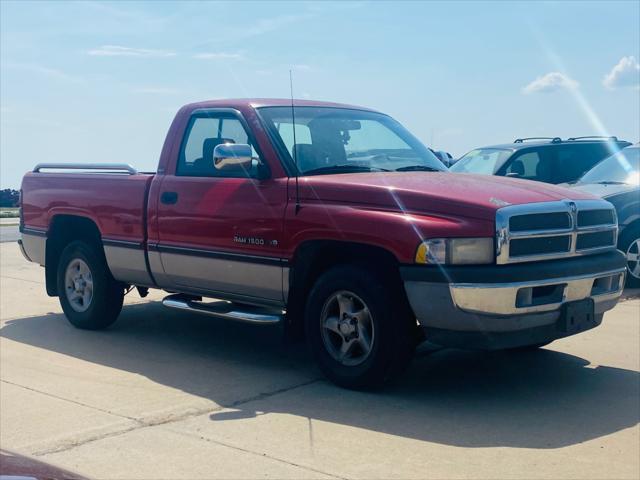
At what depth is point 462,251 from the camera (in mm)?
5422

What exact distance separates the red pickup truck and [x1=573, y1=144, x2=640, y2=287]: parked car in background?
3743 mm

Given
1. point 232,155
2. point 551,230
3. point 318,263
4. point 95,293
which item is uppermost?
point 232,155

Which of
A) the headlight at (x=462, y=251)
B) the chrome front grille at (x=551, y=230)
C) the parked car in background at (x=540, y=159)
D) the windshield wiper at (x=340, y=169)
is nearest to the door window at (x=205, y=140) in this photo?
the windshield wiper at (x=340, y=169)

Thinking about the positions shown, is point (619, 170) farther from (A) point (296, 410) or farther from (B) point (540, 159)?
(A) point (296, 410)

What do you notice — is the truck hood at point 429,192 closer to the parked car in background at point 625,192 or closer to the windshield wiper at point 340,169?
the windshield wiper at point 340,169

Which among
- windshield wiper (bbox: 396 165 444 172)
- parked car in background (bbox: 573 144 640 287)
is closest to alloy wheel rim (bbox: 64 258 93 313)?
windshield wiper (bbox: 396 165 444 172)

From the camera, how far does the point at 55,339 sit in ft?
25.5

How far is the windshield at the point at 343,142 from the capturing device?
657cm

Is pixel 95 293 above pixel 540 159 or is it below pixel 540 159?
below

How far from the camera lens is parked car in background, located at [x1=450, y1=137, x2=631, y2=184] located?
39.6ft

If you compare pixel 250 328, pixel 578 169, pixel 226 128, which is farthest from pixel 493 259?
pixel 578 169

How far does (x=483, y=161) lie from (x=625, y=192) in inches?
98.4

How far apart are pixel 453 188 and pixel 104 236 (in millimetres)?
3360

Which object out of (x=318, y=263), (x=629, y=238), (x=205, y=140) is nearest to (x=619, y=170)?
(x=629, y=238)
